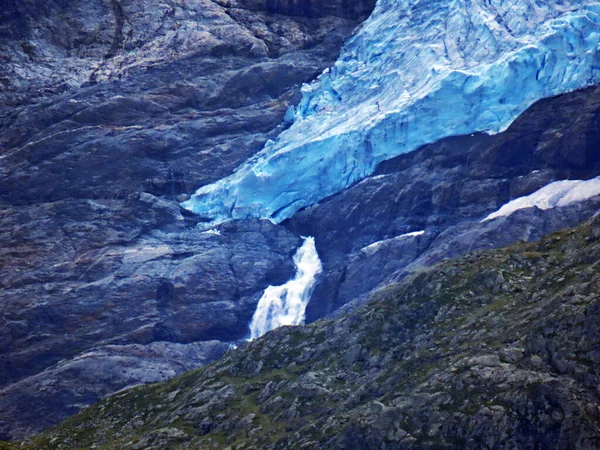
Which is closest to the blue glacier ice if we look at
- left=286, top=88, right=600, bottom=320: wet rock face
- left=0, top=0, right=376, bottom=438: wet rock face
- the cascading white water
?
left=286, top=88, right=600, bottom=320: wet rock face

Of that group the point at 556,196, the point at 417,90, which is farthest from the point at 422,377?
the point at 417,90

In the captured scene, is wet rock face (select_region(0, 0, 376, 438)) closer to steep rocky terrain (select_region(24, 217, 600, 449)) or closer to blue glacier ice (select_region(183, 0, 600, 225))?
blue glacier ice (select_region(183, 0, 600, 225))

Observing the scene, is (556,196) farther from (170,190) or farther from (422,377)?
(422,377)

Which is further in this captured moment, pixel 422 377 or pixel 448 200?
pixel 448 200

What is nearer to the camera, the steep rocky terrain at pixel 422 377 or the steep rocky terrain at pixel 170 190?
the steep rocky terrain at pixel 422 377

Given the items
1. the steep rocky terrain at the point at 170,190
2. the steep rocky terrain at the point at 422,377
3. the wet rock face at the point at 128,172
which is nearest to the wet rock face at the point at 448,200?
the steep rocky terrain at the point at 170,190

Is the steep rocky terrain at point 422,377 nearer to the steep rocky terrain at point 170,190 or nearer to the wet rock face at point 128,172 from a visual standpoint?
the steep rocky terrain at point 170,190
